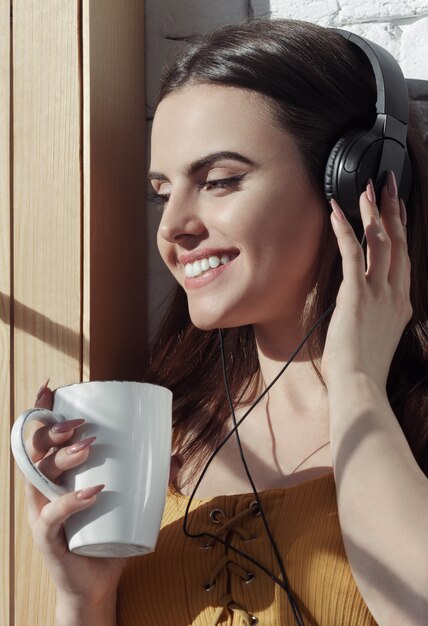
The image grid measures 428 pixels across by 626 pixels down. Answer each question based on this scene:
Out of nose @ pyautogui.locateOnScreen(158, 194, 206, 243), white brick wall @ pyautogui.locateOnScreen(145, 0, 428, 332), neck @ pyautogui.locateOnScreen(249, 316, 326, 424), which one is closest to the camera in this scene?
nose @ pyautogui.locateOnScreen(158, 194, 206, 243)

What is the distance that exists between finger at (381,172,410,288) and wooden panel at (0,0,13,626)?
0.49 meters

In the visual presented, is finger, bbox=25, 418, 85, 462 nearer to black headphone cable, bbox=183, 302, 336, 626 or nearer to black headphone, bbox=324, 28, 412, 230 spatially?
black headphone cable, bbox=183, 302, 336, 626

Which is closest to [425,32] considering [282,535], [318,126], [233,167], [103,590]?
[318,126]

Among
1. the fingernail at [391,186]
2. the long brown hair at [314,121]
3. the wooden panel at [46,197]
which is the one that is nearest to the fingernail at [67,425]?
the wooden panel at [46,197]

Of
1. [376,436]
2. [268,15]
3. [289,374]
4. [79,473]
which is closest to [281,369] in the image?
[289,374]

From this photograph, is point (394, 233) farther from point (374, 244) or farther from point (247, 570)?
point (247, 570)

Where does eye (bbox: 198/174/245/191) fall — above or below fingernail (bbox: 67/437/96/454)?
above

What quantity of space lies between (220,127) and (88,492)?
49 centimetres

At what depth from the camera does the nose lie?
3.93 ft

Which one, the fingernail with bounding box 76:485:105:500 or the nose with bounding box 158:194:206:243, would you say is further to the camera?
the nose with bounding box 158:194:206:243

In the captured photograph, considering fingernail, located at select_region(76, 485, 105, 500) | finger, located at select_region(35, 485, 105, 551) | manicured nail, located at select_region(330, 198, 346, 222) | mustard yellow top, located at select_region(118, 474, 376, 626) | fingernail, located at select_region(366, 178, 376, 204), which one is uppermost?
fingernail, located at select_region(366, 178, 376, 204)

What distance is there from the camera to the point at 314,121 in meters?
1.20

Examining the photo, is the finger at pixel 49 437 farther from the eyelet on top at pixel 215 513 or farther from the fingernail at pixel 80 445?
the eyelet on top at pixel 215 513

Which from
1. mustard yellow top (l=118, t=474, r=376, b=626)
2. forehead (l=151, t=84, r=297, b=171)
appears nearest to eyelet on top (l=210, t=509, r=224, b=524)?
mustard yellow top (l=118, t=474, r=376, b=626)
